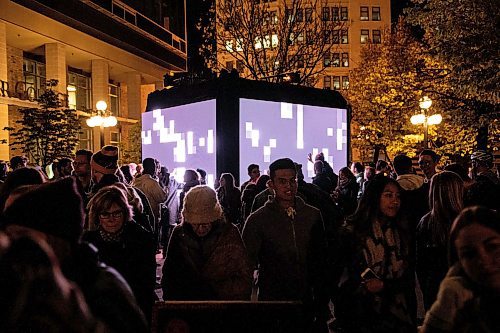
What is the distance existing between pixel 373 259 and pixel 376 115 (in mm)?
37048

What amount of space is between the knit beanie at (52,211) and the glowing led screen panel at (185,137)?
11.1 meters

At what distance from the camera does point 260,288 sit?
522cm

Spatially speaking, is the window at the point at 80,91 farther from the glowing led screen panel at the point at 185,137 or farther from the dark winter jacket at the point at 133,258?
the dark winter jacket at the point at 133,258

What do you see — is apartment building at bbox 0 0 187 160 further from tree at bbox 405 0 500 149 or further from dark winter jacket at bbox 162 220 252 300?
dark winter jacket at bbox 162 220 252 300

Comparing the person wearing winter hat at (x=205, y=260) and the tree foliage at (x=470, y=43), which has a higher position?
the tree foliage at (x=470, y=43)

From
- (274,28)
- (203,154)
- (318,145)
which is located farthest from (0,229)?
(274,28)

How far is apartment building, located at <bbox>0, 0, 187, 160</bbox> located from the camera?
3297cm

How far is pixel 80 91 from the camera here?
44.3m

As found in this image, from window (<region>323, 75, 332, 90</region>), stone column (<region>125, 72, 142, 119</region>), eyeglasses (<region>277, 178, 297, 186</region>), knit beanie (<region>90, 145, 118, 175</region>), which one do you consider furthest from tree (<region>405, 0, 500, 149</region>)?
window (<region>323, 75, 332, 90</region>)

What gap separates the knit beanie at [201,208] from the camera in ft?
14.5

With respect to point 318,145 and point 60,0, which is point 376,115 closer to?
point 60,0

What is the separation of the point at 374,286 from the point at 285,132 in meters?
9.79

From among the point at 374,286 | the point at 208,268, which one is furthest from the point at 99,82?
the point at 374,286

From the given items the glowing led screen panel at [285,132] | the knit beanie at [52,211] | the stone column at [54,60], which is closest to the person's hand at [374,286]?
the knit beanie at [52,211]
